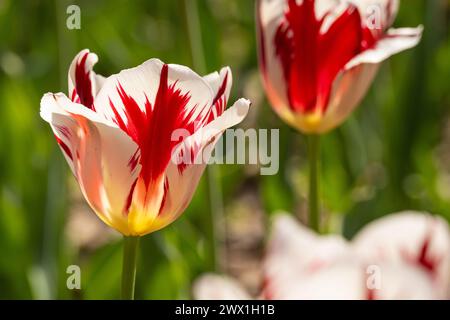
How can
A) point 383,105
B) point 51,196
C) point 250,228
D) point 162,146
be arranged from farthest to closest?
point 250,228, point 383,105, point 51,196, point 162,146

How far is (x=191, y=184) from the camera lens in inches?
21.5

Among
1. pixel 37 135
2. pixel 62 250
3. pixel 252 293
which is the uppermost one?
pixel 37 135

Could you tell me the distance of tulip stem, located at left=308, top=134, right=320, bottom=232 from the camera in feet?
2.43

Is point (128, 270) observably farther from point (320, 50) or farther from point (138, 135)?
point (320, 50)

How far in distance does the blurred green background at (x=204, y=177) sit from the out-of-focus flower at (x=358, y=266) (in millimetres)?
351

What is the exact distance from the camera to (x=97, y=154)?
536mm

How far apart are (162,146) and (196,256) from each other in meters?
0.54

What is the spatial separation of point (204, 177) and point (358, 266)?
1.56ft

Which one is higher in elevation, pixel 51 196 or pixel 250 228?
pixel 51 196

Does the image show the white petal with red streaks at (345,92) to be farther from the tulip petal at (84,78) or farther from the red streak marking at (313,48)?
the tulip petal at (84,78)

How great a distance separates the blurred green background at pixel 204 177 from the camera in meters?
1.11

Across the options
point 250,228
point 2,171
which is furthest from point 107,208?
point 250,228

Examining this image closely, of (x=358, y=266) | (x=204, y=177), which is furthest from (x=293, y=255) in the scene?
(x=204, y=177)
